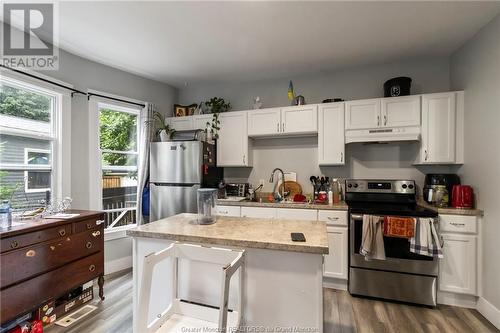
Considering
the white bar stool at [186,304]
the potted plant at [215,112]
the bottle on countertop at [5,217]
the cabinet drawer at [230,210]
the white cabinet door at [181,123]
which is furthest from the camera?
the white cabinet door at [181,123]

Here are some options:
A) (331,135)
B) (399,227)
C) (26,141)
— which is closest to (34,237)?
(26,141)

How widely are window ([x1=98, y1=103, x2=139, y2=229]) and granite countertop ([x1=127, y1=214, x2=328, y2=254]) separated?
1.82 metres

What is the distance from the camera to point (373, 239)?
2.42 metres

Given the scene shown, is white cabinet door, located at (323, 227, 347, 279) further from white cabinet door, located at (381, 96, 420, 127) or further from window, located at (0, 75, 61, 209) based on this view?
window, located at (0, 75, 61, 209)

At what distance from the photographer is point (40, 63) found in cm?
251

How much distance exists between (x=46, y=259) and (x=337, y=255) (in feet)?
9.04

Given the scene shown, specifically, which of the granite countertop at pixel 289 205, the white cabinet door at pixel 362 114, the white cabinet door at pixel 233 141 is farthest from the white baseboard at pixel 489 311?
the white cabinet door at pixel 233 141

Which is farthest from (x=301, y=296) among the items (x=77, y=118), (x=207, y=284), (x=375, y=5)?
(x=77, y=118)

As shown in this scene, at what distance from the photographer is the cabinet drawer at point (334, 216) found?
8.74 ft

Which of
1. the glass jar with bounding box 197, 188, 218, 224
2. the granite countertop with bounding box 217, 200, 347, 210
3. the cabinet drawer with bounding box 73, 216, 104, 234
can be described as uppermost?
the glass jar with bounding box 197, 188, 218, 224

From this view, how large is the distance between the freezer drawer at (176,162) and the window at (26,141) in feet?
3.70

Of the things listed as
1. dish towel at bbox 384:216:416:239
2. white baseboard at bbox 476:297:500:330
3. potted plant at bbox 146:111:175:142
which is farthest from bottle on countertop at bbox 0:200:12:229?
white baseboard at bbox 476:297:500:330

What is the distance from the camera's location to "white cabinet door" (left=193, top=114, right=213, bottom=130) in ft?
11.8

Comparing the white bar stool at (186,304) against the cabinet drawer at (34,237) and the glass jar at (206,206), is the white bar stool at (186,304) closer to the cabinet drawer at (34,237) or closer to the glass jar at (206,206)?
the glass jar at (206,206)
